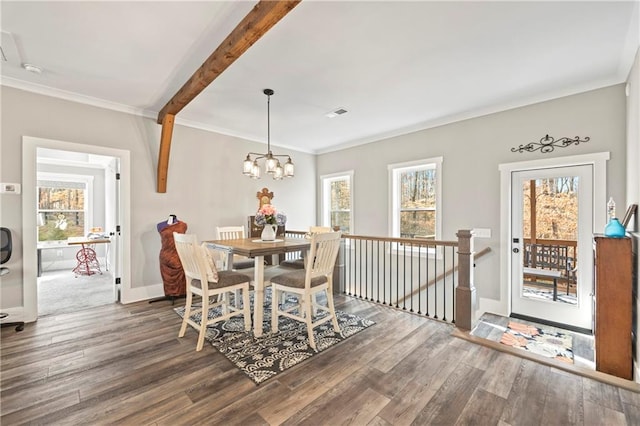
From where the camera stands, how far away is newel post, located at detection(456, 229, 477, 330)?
296 cm

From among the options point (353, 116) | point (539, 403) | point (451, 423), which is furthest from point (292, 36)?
→ point (539, 403)

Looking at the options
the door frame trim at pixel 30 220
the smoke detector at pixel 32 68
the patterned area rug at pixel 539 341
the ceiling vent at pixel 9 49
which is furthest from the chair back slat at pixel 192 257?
the patterned area rug at pixel 539 341

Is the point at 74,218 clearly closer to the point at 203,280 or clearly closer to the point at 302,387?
the point at 203,280

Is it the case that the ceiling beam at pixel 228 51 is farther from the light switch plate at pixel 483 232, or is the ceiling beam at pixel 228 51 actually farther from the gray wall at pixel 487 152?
the light switch plate at pixel 483 232

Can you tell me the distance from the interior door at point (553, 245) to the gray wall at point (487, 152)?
22 centimetres

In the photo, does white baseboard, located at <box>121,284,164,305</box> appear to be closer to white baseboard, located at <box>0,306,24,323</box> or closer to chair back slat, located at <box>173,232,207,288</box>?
white baseboard, located at <box>0,306,24,323</box>

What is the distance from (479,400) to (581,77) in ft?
11.3

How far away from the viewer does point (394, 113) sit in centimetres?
410

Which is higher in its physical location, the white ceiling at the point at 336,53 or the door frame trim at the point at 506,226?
the white ceiling at the point at 336,53

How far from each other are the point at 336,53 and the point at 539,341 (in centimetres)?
367

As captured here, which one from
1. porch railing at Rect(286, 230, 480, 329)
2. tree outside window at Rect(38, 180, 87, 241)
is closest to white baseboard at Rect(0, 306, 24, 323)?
porch railing at Rect(286, 230, 480, 329)

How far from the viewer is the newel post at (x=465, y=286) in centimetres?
296

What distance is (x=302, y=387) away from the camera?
1.98 m

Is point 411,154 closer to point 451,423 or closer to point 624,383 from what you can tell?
point 624,383
